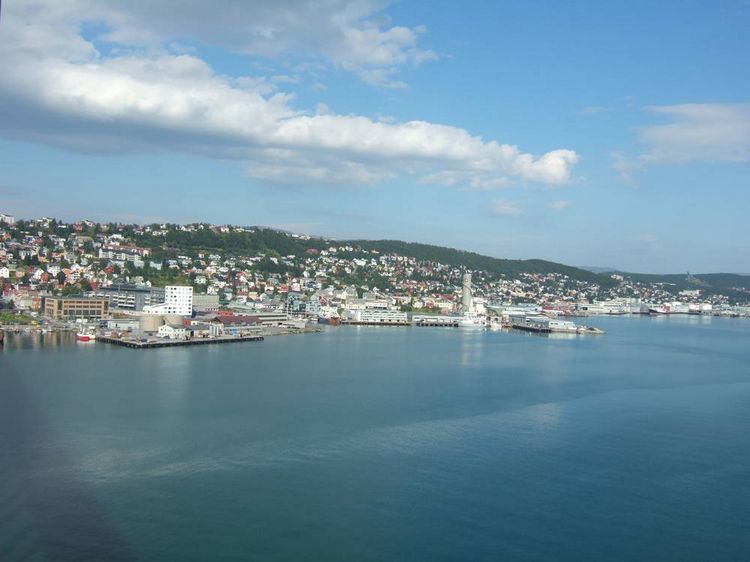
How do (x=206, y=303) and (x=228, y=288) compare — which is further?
(x=228, y=288)

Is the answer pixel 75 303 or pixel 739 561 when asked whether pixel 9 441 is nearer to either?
pixel 739 561

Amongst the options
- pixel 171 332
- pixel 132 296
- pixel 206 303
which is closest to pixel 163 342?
pixel 171 332

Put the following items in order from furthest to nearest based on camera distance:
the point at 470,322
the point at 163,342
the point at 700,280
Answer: the point at 700,280, the point at 470,322, the point at 163,342

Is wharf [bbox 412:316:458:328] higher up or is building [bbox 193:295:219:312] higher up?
building [bbox 193:295:219:312]

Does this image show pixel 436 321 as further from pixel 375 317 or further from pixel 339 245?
pixel 339 245

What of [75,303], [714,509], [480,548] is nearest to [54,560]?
[480,548]

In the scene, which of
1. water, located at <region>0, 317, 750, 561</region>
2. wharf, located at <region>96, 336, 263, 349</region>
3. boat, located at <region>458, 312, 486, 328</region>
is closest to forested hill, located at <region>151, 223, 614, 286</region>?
boat, located at <region>458, 312, 486, 328</region>

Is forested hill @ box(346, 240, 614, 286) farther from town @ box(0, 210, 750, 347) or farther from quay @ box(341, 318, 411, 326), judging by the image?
quay @ box(341, 318, 411, 326)

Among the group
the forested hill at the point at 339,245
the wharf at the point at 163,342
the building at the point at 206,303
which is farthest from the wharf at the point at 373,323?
the forested hill at the point at 339,245
